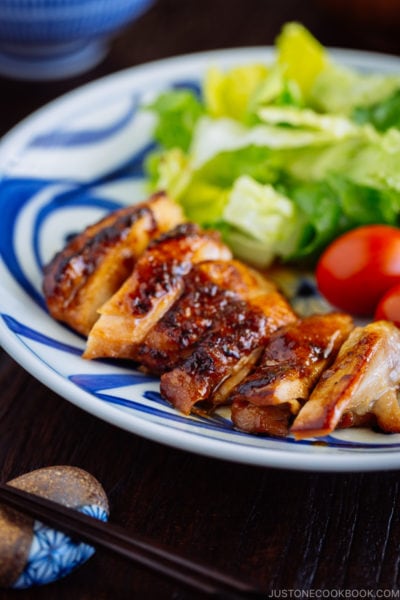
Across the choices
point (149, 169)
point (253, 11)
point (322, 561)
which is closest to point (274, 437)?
point (322, 561)

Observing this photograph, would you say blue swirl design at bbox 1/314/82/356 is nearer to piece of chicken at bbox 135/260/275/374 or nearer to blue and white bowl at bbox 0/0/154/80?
piece of chicken at bbox 135/260/275/374

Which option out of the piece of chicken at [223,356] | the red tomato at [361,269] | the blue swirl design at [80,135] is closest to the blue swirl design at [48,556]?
the piece of chicken at [223,356]

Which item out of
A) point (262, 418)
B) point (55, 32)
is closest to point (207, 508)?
point (262, 418)

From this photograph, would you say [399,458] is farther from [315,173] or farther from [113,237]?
[315,173]

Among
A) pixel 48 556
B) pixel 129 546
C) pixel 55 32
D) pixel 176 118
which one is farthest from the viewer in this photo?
pixel 55 32

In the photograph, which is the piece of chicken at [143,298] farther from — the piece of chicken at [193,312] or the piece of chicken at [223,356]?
the piece of chicken at [223,356]

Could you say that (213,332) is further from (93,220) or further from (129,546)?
(93,220)
